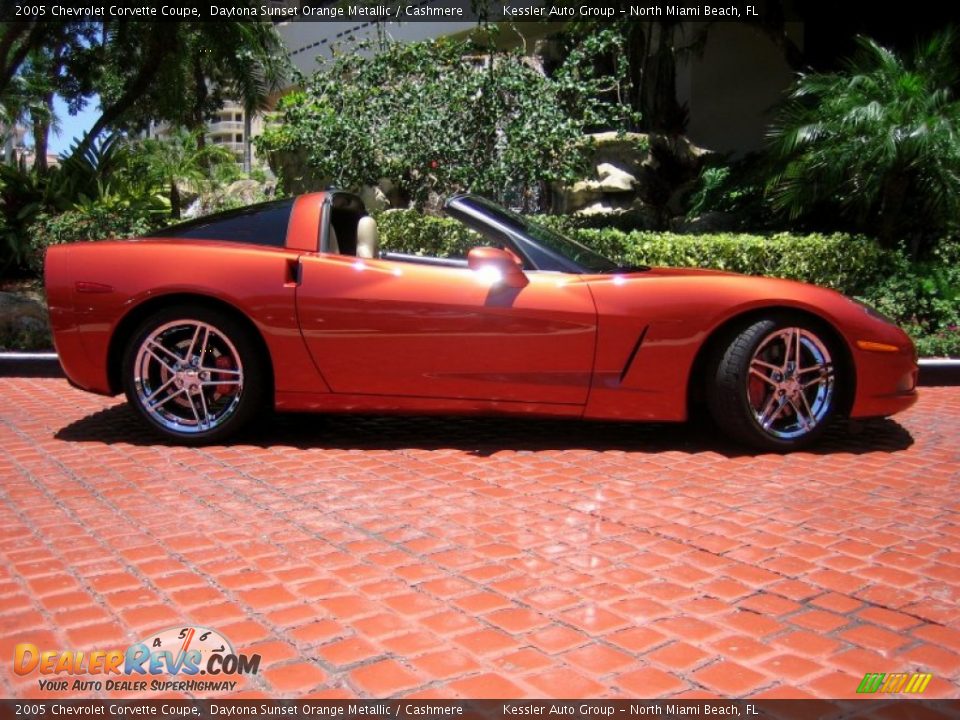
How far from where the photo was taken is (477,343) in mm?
4375

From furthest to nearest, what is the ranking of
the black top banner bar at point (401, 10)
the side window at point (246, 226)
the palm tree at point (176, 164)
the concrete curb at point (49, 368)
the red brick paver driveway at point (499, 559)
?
the palm tree at point (176, 164), the black top banner bar at point (401, 10), the concrete curb at point (49, 368), the side window at point (246, 226), the red brick paver driveway at point (499, 559)

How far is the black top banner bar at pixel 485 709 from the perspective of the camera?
2064mm

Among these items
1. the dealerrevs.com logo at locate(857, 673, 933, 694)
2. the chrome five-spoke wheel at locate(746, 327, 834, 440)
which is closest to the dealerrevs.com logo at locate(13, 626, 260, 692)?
the dealerrevs.com logo at locate(857, 673, 933, 694)

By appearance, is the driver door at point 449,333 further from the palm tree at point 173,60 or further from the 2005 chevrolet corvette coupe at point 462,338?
the palm tree at point 173,60

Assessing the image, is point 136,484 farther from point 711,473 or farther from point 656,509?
point 711,473

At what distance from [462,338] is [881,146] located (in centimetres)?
621

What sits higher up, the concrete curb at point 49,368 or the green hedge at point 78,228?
the green hedge at point 78,228

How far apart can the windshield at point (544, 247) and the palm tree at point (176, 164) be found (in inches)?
380

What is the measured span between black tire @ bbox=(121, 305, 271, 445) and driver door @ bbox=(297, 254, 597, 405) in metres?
0.37

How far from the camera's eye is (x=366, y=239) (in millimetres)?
5012

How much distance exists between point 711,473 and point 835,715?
2.09 m

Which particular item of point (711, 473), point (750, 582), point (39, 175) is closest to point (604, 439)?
point (711, 473)

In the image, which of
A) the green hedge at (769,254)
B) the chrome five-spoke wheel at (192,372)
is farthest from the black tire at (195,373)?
the green hedge at (769,254)

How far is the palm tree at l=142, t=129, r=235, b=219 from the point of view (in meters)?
15.3
